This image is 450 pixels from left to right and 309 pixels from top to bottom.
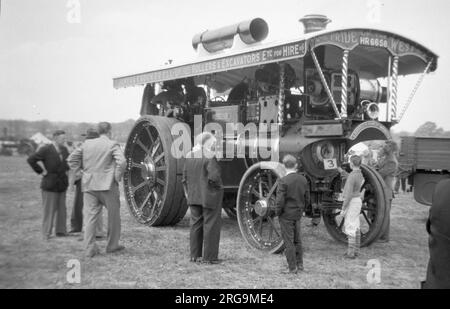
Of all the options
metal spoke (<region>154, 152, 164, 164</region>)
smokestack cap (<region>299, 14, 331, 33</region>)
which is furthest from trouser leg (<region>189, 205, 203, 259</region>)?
smokestack cap (<region>299, 14, 331, 33</region>)

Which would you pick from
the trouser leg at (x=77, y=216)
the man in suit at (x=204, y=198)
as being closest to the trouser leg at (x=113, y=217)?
the man in suit at (x=204, y=198)

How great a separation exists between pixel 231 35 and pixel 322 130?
77.9 inches

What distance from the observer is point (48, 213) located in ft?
21.5

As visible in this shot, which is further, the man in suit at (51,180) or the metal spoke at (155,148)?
the metal spoke at (155,148)

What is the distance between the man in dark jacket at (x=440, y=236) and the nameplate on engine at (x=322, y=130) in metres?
3.23

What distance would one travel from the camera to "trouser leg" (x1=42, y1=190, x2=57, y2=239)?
6.54 meters

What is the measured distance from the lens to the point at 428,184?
30.7ft

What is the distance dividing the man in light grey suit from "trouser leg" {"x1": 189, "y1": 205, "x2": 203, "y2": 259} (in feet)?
2.97

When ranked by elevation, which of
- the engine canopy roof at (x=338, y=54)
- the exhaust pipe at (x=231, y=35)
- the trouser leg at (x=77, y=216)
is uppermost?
the exhaust pipe at (x=231, y=35)

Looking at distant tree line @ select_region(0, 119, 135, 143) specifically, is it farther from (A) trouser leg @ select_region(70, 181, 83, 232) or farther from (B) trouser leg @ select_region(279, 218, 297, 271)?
(B) trouser leg @ select_region(279, 218, 297, 271)

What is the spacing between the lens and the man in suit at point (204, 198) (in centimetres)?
549

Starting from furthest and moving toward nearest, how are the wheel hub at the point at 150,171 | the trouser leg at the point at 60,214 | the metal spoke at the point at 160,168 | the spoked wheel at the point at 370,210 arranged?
the wheel hub at the point at 150,171 < the metal spoke at the point at 160,168 < the trouser leg at the point at 60,214 < the spoked wheel at the point at 370,210

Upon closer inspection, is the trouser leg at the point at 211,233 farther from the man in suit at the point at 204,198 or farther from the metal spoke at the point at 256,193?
the metal spoke at the point at 256,193
